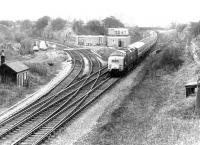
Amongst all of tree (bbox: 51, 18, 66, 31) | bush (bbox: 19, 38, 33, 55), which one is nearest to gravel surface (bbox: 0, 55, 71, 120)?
bush (bbox: 19, 38, 33, 55)

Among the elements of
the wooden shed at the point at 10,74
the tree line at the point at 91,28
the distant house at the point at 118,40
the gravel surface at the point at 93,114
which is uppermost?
the tree line at the point at 91,28

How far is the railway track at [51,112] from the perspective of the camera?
17344 millimetres

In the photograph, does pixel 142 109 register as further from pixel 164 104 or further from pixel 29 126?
pixel 29 126

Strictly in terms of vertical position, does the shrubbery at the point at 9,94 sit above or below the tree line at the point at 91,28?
below

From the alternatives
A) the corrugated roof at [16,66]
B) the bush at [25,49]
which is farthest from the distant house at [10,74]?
the bush at [25,49]

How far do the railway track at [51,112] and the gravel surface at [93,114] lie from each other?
53 centimetres

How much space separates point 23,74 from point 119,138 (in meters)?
15.0

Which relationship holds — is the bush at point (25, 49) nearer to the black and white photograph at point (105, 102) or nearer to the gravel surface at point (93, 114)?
the black and white photograph at point (105, 102)

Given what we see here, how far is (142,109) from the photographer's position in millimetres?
21547

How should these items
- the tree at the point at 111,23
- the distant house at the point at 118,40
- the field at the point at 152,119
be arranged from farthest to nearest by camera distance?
1. the tree at the point at 111,23
2. the distant house at the point at 118,40
3. the field at the point at 152,119

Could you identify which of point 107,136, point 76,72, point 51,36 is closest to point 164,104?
point 107,136

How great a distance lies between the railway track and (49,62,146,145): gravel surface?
0.53 metres

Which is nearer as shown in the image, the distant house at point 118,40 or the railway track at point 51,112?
the railway track at point 51,112

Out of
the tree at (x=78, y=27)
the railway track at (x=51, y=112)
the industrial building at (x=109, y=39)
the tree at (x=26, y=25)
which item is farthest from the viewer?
the tree at (x=26, y=25)
